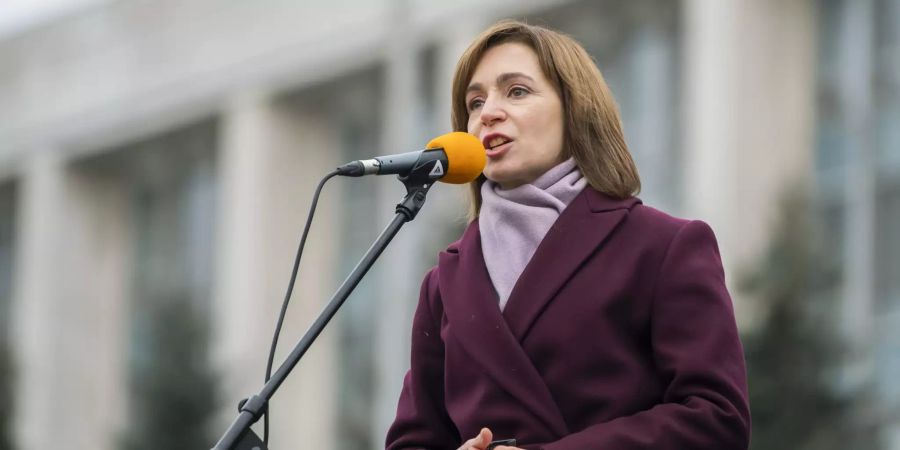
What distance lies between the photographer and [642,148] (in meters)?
28.1

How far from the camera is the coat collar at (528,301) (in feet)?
13.5

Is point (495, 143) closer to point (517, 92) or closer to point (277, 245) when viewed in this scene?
point (517, 92)

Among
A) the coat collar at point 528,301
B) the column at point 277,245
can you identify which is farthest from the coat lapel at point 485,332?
the column at point 277,245

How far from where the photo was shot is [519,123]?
4.34 meters

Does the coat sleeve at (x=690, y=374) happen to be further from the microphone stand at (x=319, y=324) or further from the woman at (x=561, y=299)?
the microphone stand at (x=319, y=324)

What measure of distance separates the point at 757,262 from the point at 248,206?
18.4 metres

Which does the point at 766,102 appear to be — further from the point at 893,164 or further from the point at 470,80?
the point at 470,80

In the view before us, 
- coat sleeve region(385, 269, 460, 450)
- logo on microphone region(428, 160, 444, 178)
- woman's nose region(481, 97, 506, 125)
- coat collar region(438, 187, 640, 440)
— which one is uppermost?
woman's nose region(481, 97, 506, 125)

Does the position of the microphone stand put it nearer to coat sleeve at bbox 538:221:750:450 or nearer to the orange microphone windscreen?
the orange microphone windscreen

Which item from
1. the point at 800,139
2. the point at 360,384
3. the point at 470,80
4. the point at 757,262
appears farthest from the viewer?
the point at 360,384

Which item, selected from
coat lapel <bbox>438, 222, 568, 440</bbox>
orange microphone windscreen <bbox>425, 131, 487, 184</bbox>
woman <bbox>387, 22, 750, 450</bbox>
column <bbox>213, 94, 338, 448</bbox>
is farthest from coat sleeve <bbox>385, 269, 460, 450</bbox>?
column <bbox>213, 94, 338, 448</bbox>

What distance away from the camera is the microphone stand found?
396 cm

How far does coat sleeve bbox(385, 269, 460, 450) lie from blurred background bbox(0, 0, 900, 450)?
9.59 meters

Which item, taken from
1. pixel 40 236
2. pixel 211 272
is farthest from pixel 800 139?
pixel 40 236
